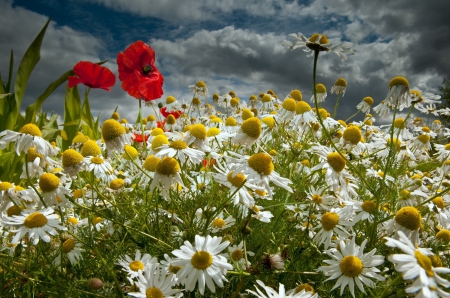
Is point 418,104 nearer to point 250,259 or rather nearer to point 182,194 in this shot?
point 250,259

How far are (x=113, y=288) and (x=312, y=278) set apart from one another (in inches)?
36.6

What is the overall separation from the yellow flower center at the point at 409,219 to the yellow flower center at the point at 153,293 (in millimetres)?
969

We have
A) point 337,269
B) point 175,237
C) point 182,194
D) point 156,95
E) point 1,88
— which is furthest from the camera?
point 1,88

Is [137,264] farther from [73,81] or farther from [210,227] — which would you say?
[73,81]

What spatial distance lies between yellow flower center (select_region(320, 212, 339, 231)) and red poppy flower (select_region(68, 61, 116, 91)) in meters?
2.26

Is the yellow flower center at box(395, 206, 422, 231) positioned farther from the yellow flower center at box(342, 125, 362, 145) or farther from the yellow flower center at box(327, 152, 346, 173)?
the yellow flower center at box(342, 125, 362, 145)

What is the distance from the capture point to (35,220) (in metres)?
1.63

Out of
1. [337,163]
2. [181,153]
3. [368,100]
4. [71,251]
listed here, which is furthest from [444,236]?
[368,100]

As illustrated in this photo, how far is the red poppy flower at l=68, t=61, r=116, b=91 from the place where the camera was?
310 cm

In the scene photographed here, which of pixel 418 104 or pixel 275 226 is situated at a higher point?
pixel 418 104

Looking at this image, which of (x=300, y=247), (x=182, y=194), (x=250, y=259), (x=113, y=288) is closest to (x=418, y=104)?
(x=300, y=247)

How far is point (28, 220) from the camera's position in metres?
1.64

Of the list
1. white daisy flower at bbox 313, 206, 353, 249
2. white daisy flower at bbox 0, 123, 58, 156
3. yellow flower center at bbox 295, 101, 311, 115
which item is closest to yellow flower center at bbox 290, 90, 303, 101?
yellow flower center at bbox 295, 101, 311, 115

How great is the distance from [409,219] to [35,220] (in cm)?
157
